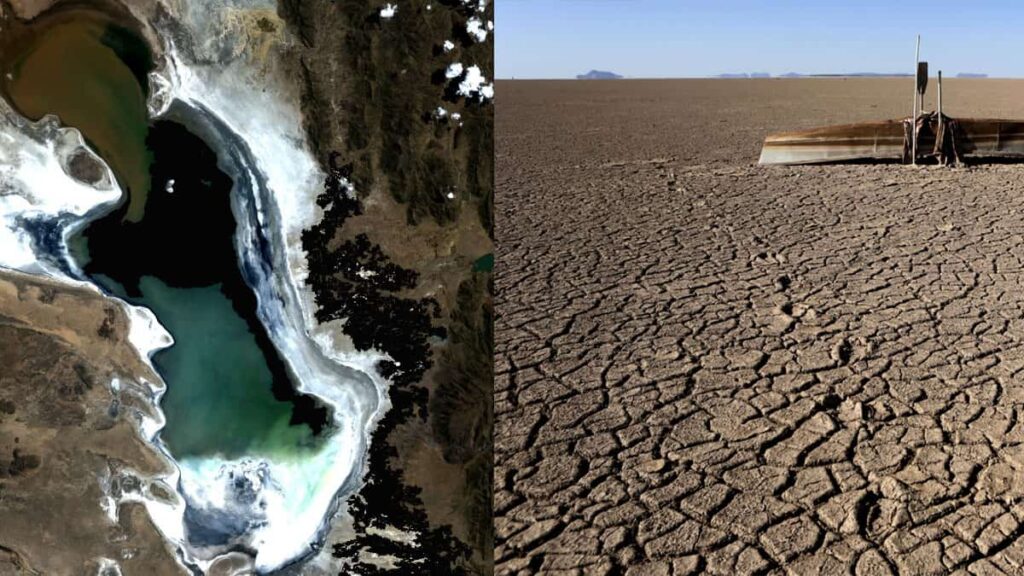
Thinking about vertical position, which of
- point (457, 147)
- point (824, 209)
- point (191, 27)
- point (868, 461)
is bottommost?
point (868, 461)

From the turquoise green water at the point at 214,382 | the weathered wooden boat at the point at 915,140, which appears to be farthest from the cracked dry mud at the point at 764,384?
the weathered wooden boat at the point at 915,140

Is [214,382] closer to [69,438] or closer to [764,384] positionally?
[69,438]

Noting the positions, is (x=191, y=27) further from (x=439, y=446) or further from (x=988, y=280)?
(x=988, y=280)

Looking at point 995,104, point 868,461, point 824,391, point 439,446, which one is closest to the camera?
point 439,446

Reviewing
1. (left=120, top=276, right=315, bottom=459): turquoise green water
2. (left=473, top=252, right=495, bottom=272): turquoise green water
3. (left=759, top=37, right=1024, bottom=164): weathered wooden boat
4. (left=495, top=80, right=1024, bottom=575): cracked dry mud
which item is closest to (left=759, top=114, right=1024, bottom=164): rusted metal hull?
(left=759, top=37, right=1024, bottom=164): weathered wooden boat

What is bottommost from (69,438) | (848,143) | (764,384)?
(764,384)

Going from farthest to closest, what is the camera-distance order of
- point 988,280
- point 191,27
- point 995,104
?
point 995,104 → point 988,280 → point 191,27

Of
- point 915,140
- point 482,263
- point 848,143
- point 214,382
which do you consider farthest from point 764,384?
point 848,143

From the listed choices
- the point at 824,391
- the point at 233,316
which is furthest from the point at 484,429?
the point at 824,391
